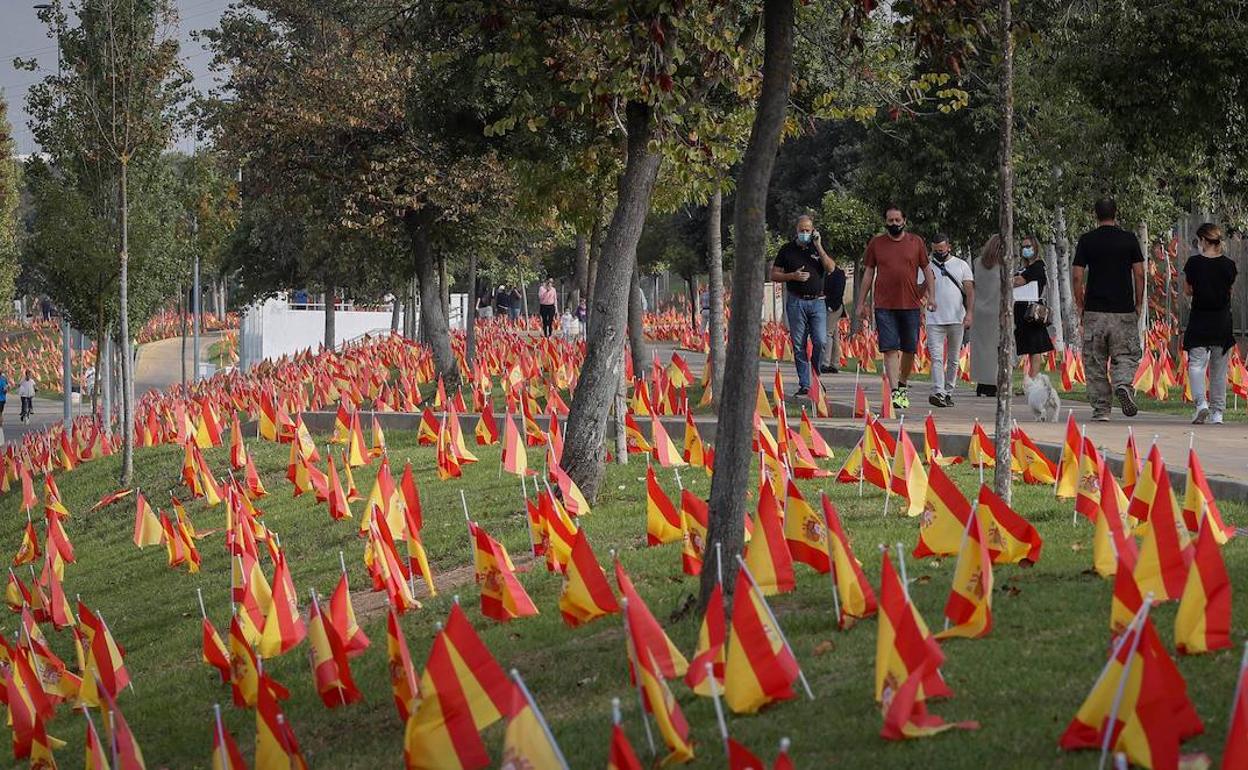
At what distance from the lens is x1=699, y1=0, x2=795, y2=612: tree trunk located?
8.12 metres

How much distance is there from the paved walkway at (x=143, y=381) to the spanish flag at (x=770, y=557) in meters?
35.5

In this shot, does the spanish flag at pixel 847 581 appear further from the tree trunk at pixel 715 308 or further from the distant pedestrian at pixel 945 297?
the tree trunk at pixel 715 308

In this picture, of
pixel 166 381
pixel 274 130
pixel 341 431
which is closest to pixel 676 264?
pixel 166 381

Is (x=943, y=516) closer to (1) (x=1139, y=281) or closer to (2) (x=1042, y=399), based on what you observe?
(1) (x=1139, y=281)

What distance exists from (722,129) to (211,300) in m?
103

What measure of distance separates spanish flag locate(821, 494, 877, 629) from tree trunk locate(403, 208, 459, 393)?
2046 cm

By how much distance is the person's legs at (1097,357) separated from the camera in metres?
15.0

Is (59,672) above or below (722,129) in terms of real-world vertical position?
below

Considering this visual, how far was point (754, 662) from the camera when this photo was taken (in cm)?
663

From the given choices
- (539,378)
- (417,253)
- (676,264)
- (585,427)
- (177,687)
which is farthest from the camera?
(676,264)

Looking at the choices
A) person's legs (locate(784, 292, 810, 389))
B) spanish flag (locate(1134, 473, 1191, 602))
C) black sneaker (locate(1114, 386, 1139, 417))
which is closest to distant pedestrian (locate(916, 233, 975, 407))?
person's legs (locate(784, 292, 810, 389))

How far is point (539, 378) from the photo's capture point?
24734mm

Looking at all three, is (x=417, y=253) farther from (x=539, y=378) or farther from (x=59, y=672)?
(x=59, y=672)

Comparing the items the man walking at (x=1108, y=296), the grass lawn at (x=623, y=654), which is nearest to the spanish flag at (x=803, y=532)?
the grass lawn at (x=623, y=654)
